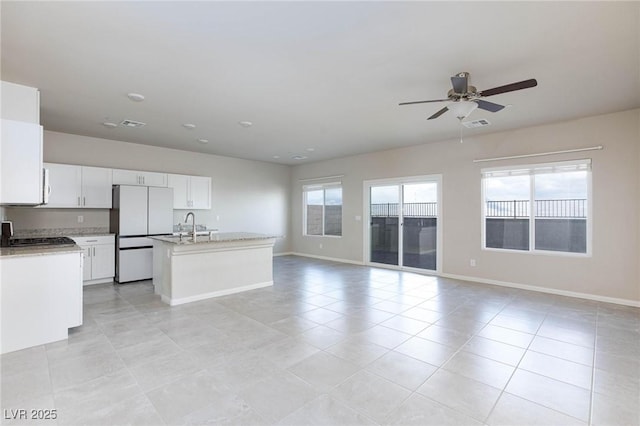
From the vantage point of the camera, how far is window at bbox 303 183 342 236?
8.13 m

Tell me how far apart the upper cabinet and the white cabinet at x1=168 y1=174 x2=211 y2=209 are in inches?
121

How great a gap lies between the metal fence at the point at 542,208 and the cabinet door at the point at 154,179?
251 inches

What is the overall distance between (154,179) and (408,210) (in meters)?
5.35

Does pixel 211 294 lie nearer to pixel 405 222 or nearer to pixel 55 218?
pixel 55 218

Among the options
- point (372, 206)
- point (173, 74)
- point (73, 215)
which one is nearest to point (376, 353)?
point (173, 74)

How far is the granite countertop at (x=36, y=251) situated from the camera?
293cm

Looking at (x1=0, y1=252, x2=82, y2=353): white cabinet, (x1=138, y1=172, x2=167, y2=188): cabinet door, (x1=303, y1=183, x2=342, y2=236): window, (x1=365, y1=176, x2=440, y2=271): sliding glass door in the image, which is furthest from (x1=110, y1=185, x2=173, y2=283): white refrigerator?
(x1=365, y1=176, x2=440, y2=271): sliding glass door

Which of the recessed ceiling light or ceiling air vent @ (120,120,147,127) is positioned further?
ceiling air vent @ (120,120,147,127)

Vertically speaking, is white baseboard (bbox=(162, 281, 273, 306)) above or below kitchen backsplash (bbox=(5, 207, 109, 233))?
below

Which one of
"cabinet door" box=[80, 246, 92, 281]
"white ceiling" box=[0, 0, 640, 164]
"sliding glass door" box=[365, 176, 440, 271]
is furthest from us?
"sliding glass door" box=[365, 176, 440, 271]

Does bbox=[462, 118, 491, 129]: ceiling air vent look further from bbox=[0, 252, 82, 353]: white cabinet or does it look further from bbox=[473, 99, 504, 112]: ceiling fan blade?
bbox=[0, 252, 82, 353]: white cabinet

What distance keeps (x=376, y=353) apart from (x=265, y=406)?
117 cm

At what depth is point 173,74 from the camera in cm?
316

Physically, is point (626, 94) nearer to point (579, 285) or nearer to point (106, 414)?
point (579, 285)
